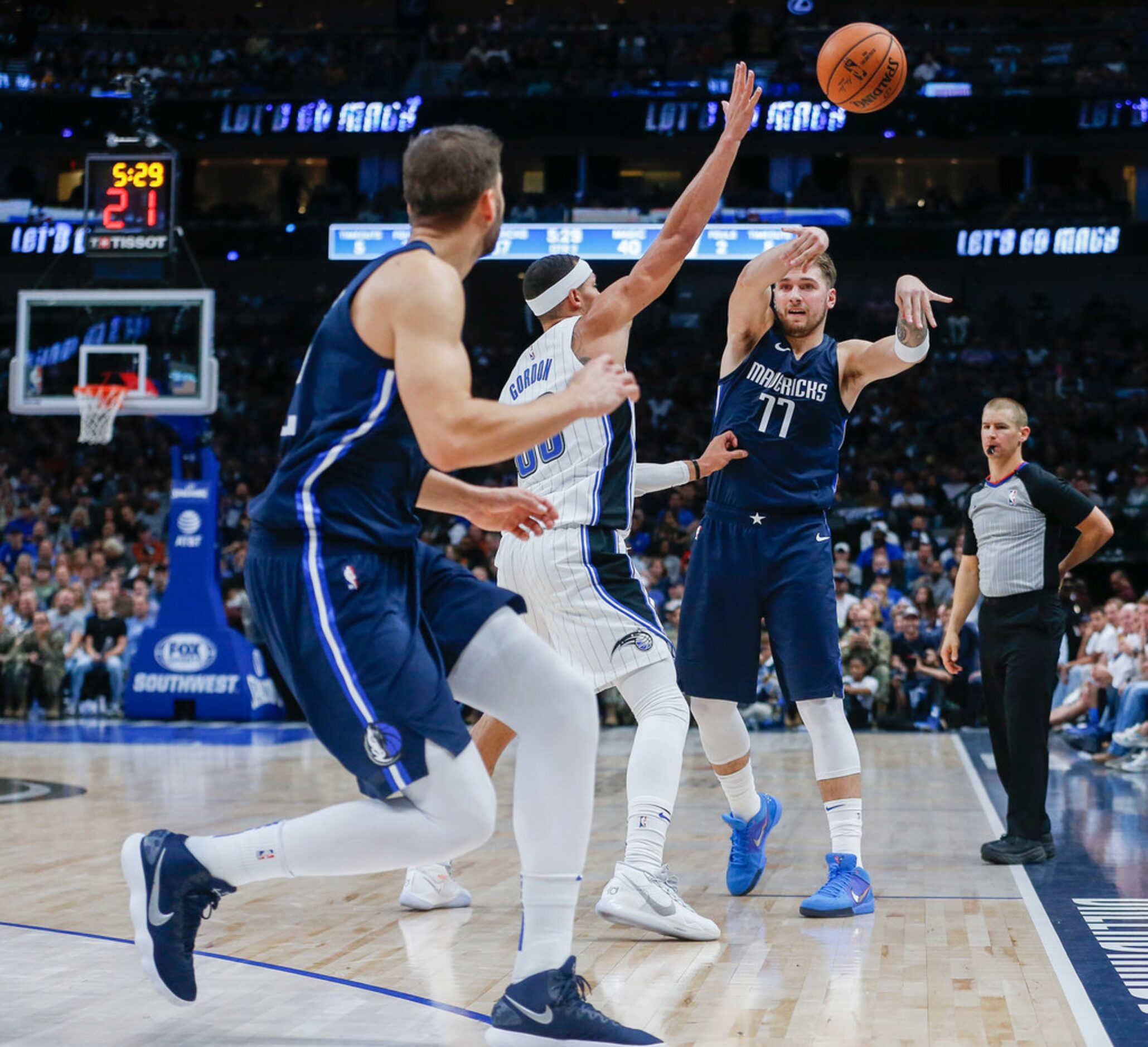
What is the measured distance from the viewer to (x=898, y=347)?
509cm

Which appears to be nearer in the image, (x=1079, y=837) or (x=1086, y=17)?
(x=1079, y=837)

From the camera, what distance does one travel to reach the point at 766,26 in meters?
29.8

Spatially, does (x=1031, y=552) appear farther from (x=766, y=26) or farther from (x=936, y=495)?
(x=766, y=26)

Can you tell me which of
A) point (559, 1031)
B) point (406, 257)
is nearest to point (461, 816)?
point (559, 1031)

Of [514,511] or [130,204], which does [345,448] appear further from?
[130,204]

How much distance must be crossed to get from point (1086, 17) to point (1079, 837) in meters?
28.1

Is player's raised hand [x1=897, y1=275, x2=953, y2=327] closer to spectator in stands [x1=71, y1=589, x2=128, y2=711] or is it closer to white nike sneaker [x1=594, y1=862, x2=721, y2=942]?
white nike sneaker [x1=594, y1=862, x2=721, y2=942]

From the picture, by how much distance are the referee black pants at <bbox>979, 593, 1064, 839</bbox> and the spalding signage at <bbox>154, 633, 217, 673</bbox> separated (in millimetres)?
9757

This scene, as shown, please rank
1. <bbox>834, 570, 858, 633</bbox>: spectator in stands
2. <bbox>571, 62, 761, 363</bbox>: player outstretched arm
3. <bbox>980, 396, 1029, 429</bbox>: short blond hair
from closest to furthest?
<bbox>571, 62, 761, 363</bbox>: player outstretched arm → <bbox>980, 396, 1029, 429</bbox>: short blond hair → <bbox>834, 570, 858, 633</bbox>: spectator in stands

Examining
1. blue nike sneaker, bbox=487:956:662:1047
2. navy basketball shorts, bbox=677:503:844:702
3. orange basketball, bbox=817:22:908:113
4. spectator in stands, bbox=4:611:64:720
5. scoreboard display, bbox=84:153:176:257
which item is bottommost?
spectator in stands, bbox=4:611:64:720

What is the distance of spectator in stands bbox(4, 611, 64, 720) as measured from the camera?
579 inches

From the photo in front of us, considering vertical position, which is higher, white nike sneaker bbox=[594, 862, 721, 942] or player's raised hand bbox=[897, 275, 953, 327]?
player's raised hand bbox=[897, 275, 953, 327]

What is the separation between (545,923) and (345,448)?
1.19 metres

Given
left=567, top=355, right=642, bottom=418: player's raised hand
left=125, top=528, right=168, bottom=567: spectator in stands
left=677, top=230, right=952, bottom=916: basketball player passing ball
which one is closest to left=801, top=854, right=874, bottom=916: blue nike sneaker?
left=677, top=230, right=952, bottom=916: basketball player passing ball
